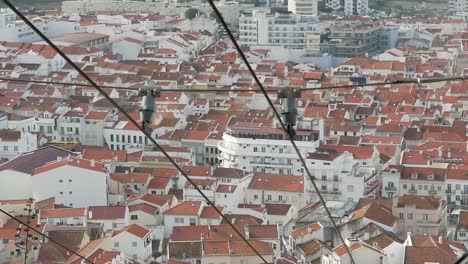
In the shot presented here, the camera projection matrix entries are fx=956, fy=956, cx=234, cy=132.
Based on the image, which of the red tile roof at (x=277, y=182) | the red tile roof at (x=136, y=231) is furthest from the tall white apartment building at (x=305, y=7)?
the red tile roof at (x=136, y=231)

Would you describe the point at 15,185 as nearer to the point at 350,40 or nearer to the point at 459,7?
the point at 350,40

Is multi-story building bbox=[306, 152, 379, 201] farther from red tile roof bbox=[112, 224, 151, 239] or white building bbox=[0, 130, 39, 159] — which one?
white building bbox=[0, 130, 39, 159]

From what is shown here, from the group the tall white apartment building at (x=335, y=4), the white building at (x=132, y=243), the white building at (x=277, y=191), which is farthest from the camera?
the tall white apartment building at (x=335, y=4)

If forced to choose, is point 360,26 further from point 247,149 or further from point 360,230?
point 360,230

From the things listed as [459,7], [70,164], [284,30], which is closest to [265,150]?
[70,164]

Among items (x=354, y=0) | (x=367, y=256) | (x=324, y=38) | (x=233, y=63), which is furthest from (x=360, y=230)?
Answer: (x=354, y=0)

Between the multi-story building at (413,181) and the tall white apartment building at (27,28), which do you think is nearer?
the multi-story building at (413,181)

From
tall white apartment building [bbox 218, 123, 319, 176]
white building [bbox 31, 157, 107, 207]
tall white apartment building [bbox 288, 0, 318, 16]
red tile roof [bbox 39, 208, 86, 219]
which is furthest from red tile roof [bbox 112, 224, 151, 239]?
tall white apartment building [bbox 288, 0, 318, 16]

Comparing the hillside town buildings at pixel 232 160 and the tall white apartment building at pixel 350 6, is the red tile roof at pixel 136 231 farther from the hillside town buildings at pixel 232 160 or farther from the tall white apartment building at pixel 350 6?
the tall white apartment building at pixel 350 6
